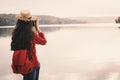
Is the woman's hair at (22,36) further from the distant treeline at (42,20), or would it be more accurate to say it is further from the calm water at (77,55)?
the distant treeline at (42,20)

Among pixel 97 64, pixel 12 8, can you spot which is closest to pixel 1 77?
pixel 97 64

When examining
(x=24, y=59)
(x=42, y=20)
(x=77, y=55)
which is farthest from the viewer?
(x=42, y=20)

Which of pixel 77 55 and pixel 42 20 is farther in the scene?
pixel 42 20

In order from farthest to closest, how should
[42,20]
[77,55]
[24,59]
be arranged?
[42,20]
[77,55]
[24,59]

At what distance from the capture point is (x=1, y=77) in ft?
14.1

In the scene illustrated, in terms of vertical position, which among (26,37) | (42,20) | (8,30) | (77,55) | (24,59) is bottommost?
(77,55)

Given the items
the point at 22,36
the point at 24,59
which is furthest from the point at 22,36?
the point at 24,59

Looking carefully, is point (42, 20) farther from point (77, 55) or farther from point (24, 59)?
point (24, 59)

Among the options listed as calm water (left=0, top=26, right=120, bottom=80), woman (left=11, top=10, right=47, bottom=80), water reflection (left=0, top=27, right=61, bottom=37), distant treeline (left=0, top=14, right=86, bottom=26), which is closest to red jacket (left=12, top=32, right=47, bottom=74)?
woman (left=11, top=10, right=47, bottom=80)

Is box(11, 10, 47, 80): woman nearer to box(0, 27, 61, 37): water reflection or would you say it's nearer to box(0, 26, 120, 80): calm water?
box(0, 26, 120, 80): calm water

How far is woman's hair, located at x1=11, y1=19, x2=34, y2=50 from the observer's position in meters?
3.16

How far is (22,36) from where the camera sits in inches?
125

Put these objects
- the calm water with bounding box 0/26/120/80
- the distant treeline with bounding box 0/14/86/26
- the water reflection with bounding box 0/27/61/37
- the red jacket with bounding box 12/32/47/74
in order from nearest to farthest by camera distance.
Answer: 1. the red jacket with bounding box 12/32/47/74
2. the calm water with bounding box 0/26/120/80
3. the distant treeline with bounding box 0/14/86/26
4. the water reflection with bounding box 0/27/61/37

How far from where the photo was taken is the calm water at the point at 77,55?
14.2 feet
